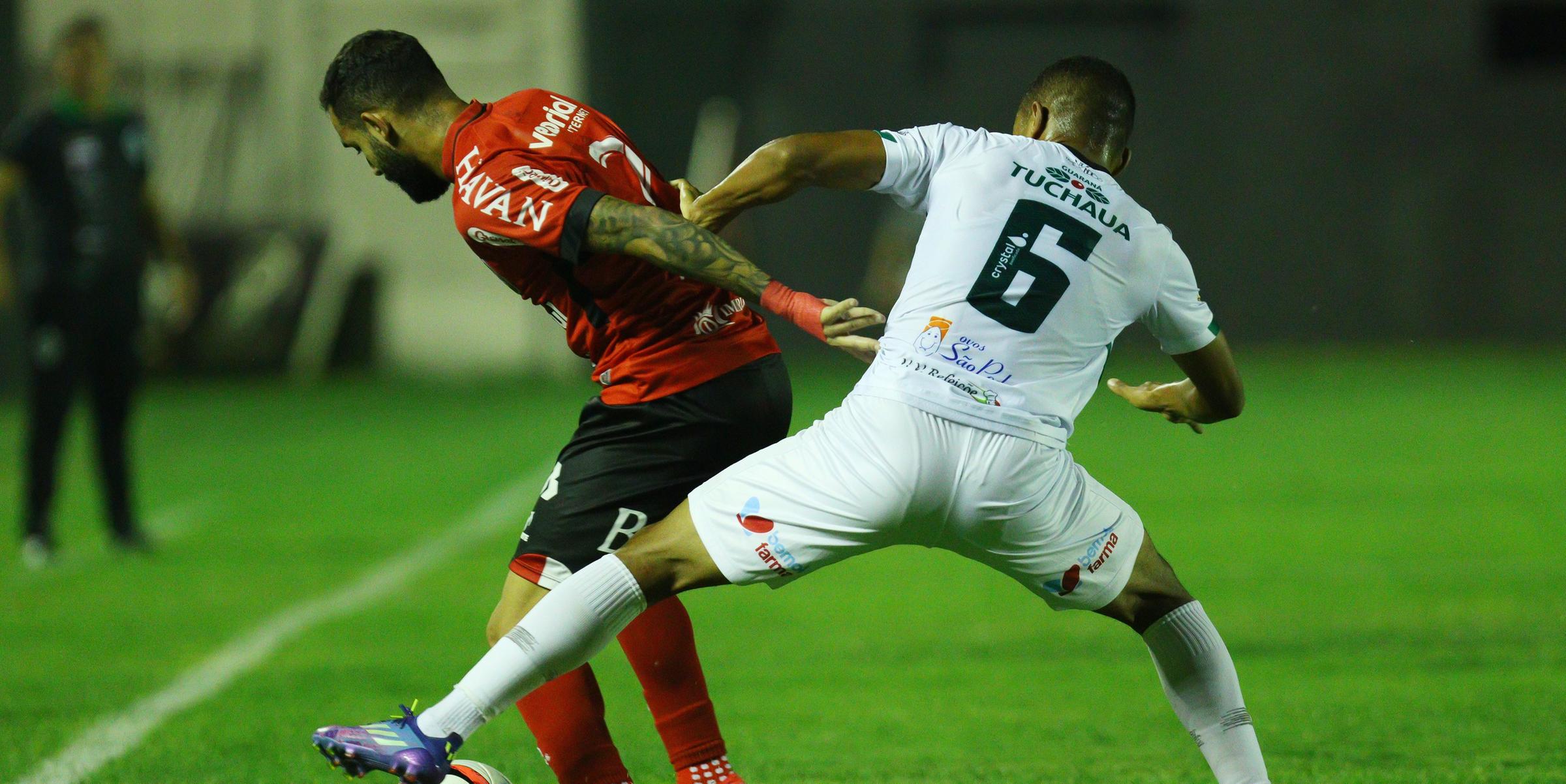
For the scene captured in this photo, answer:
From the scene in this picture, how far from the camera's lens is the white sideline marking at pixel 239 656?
5043 millimetres

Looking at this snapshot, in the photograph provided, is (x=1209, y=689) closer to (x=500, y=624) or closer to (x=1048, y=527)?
(x=1048, y=527)

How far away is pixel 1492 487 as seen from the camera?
10617 millimetres

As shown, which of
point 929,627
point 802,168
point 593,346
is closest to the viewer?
point 802,168

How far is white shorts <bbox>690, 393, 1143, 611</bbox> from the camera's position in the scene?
3.50 m

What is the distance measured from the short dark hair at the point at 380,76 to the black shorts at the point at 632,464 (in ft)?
2.80

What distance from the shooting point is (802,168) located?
3.54 m

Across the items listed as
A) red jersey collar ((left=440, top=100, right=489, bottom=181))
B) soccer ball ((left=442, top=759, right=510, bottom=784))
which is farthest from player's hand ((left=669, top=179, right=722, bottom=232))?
soccer ball ((left=442, top=759, right=510, bottom=784))

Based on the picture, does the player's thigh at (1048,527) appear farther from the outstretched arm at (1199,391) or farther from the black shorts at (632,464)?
the black shorts at (632,464)

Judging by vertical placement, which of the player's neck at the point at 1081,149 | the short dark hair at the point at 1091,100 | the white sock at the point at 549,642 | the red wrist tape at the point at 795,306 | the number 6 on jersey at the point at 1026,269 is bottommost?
the white sock at the point at 549,642

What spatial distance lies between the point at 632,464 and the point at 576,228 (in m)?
0.66

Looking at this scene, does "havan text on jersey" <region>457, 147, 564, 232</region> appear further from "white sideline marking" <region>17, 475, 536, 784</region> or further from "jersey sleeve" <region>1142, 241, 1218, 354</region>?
"white sideline marking" <region>17, 475, 536, 784</region>

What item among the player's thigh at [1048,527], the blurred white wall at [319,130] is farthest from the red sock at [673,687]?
the blurred white wall at [319,130]

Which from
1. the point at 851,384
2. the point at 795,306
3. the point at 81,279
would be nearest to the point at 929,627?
the point at 795,306

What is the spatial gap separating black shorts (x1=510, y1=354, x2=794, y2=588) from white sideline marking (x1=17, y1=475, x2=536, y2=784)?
1.81 metres
